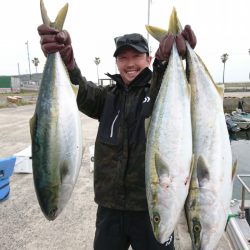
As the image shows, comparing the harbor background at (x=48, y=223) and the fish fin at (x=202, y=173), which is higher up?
the fish fin at (x=202, y=173)

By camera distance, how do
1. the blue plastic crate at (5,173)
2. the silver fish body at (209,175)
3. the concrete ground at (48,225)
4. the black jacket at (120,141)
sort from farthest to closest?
the blue plastic crate at (5,173)
the concrete ground at (48,225)
the black jacket at (120,141)
the silver fish body at (209,175)

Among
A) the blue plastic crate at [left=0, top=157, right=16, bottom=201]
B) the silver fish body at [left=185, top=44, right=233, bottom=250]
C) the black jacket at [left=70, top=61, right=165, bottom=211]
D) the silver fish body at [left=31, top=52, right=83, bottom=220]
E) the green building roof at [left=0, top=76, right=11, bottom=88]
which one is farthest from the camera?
the green building roof at [left=0, top=76, right=11, bottom=88]

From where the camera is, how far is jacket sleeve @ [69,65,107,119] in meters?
2.58

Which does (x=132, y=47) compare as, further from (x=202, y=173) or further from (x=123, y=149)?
(x=202, y=173)

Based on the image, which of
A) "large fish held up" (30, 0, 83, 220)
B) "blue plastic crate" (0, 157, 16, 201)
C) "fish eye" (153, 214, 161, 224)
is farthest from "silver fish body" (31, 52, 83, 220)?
"blue plastic crate" (0, 157, 16, 201)

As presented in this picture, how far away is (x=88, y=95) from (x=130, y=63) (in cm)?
44

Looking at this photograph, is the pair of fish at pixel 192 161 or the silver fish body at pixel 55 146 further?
the silver fish body at pixel 55 146

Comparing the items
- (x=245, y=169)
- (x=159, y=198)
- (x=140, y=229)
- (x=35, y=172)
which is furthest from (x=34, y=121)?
(x=245, y=169)

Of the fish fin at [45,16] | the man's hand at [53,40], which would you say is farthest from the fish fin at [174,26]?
the fish fin at [45,16]

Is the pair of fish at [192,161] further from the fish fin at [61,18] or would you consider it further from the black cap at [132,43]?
the fish fin at [61,18]

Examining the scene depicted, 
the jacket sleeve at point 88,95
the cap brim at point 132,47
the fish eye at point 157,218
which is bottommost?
the fish eye at point 157,218

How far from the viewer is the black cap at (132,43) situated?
8.54 ft

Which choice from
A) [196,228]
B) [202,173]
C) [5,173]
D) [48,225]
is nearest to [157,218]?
[196,228]

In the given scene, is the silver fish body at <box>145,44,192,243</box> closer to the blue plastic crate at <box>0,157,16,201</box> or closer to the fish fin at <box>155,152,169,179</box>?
the fish fin at <box>155,152,169,179</box>
